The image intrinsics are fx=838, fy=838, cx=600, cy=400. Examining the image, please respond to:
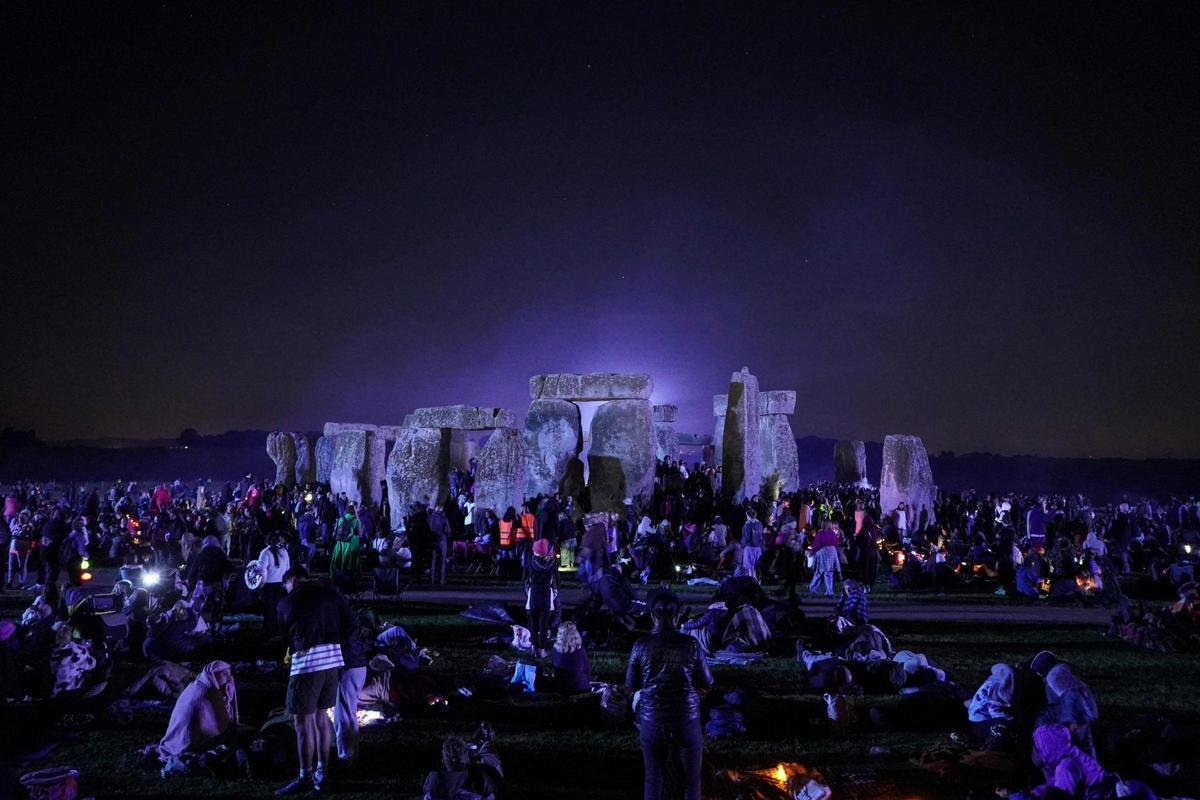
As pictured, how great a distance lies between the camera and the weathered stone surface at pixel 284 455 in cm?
3428

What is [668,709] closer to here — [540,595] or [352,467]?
[540,595]

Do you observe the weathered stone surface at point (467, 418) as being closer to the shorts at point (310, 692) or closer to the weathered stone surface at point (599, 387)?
the weathered stone surface at point (599, 387)

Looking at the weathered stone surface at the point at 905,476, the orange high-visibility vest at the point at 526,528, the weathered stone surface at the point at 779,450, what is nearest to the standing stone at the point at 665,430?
the weathered stone surface at the point at 779,450

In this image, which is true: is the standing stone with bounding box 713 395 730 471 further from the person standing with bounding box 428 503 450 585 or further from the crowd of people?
the person standing with bounding box 428 503 450 585

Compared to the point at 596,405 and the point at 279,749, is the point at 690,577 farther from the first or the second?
the point at 279,749

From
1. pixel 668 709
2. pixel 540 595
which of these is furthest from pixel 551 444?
pixel 668 709

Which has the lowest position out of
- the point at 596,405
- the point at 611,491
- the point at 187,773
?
the point at 187,773

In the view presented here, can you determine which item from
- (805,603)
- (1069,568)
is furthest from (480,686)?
(1069,568)

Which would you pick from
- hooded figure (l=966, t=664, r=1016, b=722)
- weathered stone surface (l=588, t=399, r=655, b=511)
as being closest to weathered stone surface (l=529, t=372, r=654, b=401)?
weathered stone surface (l=588, t=399, r=655, b=511)

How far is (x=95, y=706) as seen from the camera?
7.84 m

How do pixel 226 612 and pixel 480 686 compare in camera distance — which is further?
pixel 226 612

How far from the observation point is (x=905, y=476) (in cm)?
2639

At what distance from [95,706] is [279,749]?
2.53 m

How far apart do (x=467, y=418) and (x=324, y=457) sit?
45.2 feet
